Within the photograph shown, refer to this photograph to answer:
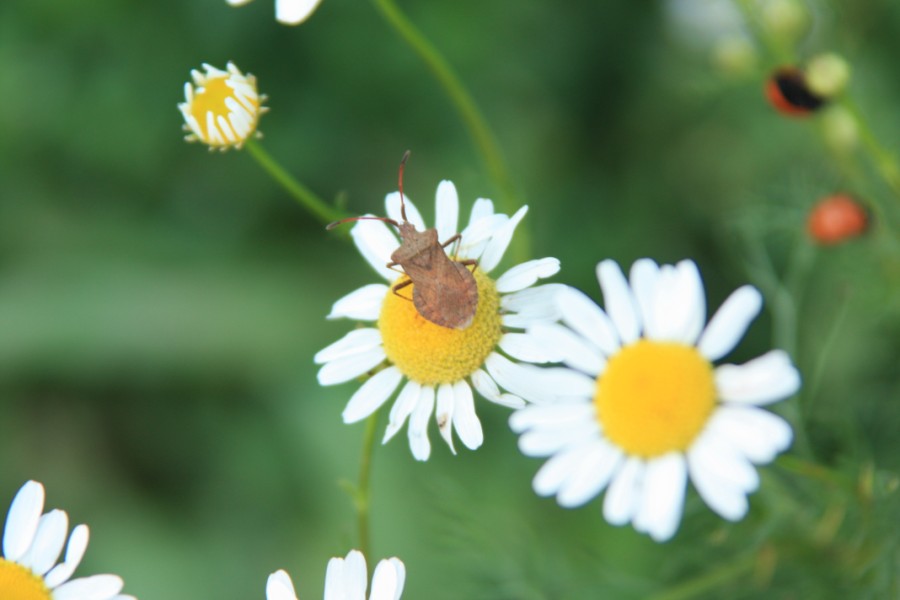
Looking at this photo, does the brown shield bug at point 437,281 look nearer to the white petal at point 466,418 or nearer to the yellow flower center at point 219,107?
the white petal at point 466,418

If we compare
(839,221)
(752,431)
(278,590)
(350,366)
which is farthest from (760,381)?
(839,221)

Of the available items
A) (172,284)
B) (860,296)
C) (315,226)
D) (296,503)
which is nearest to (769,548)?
(860,296)

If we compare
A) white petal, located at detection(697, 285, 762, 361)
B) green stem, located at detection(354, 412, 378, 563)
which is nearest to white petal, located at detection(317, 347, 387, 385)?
green stem, located at detection(354, 412, 378, 563)

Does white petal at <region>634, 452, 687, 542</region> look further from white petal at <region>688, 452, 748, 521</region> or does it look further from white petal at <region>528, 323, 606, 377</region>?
white petal at <region>528, 323, 606, 377</region>

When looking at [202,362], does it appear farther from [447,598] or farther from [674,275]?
[674,275]

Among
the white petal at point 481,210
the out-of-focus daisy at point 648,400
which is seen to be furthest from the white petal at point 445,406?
the white petal at point 481,210

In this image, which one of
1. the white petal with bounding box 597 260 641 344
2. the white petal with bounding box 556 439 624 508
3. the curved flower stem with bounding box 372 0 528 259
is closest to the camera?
the white petal with bounding box 556 439 624 508

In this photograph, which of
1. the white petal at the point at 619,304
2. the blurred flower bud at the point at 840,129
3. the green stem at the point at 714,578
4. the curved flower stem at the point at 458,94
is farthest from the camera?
the blurred flower bud at the point at 840,129
